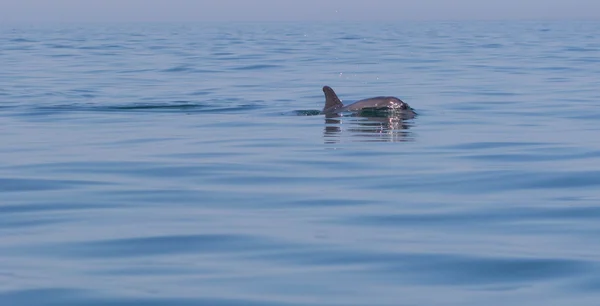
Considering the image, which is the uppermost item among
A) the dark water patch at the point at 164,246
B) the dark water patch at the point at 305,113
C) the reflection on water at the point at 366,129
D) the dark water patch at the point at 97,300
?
the dark water patch at the point at 305,113

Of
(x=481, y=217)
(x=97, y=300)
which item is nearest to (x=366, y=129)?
(x=481, y=217)

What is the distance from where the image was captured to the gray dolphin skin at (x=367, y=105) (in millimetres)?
20984

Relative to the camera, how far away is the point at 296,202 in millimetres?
11164

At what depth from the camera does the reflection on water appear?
1677 centimetres

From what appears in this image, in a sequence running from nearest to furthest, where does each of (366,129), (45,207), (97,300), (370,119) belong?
(97,300) → (45,207) → (366,129) → (370,119)

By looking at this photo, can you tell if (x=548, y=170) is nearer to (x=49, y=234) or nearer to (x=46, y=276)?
(x=49, y=234)

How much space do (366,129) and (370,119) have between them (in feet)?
5.55

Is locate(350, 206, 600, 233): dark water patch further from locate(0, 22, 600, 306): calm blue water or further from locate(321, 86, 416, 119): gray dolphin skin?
locate(321, 86, 416, 119): gray dolphin skin

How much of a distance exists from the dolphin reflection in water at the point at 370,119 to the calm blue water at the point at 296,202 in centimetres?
→ 11

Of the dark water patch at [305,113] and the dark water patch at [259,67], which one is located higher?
the dark water patch at [259,67]

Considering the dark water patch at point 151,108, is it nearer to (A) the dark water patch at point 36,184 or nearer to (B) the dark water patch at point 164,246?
(A) the dark water patch at point 36,184

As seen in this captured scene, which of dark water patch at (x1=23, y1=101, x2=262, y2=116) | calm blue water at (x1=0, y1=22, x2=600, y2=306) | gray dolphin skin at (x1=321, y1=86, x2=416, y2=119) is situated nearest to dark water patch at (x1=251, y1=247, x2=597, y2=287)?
calm blue water at (x1=0, y1=22, x2=600, y2=306)

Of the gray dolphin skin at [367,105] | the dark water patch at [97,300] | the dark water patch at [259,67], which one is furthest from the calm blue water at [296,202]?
the dark water patch at [259,67]

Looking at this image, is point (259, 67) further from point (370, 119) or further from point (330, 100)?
point (370, 119)
